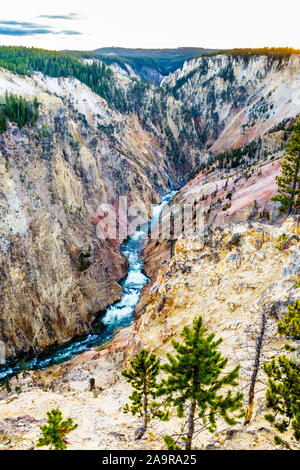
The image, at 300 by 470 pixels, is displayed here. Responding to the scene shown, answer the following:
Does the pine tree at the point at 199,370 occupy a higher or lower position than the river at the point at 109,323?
higher

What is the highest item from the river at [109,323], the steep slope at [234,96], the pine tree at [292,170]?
the steep slope at [234,96]

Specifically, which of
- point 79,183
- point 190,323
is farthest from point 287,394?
point 79,183

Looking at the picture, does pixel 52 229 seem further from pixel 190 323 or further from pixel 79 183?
pixel 190 323

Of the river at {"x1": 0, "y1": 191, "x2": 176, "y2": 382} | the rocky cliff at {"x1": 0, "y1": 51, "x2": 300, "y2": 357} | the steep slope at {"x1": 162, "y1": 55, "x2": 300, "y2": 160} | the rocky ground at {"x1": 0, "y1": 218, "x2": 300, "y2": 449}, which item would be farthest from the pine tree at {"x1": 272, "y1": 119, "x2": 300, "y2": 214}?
the steep slope at {"x1": 162, "y1": 55, "x2": 300, "y2": 160}

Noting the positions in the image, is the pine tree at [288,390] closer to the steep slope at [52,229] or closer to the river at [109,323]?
the river at [109,323]

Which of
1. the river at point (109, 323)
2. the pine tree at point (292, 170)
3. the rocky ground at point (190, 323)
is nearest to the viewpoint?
the rocky ground at point (190, 323)

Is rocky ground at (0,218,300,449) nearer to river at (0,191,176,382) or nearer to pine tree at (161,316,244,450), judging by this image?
pine tree at (161,316,244,450)

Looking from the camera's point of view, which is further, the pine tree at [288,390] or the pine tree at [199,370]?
the pine tree at [288,390]

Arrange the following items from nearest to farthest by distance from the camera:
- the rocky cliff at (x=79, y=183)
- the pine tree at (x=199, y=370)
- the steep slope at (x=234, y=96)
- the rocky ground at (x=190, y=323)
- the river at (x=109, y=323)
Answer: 1. the pine tree at (x=199, y=370)
2. the rocky ground at (x=190, y=323)
3. the river at (x=109, y=323)
4. the rocky cliff at (x=79, y=183)
5. the steep slope at (x=234, y=96)

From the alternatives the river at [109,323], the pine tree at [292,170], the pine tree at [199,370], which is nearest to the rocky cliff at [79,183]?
the river at [109,323]
